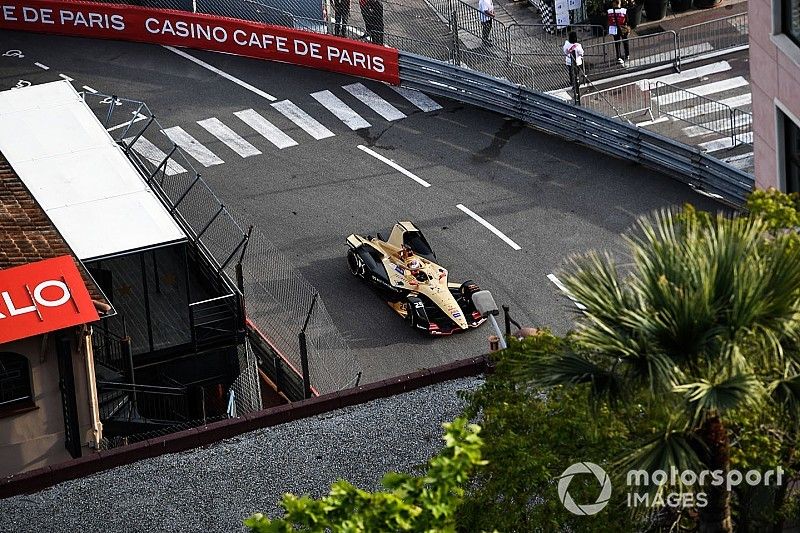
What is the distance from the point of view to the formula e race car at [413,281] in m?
34.4

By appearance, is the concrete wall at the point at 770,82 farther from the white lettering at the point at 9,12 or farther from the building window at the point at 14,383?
the white lettering at the point at 9,12

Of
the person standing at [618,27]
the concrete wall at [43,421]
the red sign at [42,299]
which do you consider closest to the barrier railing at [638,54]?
the person standing at [618,27]

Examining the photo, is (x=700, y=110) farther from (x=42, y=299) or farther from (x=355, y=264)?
(x=42, y=299)

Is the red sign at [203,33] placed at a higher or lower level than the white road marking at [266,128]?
higher

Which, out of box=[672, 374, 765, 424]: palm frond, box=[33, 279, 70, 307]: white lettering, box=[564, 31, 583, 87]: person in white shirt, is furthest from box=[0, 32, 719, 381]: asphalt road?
box=[672, 374, 765, 424]: palm frond

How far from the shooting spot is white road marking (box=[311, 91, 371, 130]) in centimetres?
4359

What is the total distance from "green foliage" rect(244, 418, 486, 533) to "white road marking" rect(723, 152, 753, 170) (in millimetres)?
26135

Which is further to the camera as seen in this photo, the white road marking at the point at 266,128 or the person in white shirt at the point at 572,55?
the person in white shirt at the point at 572,55

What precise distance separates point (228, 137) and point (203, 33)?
530 centimetres

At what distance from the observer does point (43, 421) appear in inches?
1107

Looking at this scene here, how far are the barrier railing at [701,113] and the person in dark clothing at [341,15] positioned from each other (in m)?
9.32

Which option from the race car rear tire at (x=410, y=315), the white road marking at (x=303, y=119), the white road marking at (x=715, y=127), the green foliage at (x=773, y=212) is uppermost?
the green foliage at (x=773, y=212)

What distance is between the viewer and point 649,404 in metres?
17.3

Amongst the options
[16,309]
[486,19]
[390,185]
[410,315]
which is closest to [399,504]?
[16,309]
